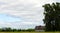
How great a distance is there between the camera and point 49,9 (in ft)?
195

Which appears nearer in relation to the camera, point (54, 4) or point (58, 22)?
point (58, 22)

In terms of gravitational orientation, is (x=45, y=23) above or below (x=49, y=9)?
below

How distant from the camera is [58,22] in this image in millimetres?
56156

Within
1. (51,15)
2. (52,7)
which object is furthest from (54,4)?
(51,15)

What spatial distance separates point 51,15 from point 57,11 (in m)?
2.79

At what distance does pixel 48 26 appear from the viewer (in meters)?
56.4

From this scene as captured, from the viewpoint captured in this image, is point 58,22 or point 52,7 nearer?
point 58,22

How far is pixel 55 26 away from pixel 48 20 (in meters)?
2.77

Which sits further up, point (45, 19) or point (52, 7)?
point (52, 7)

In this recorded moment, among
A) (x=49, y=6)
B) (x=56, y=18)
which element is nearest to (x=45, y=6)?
(x=49, y=6)

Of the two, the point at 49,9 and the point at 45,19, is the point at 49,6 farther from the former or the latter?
the point at 45,19

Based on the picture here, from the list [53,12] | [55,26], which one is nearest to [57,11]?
[53,12]

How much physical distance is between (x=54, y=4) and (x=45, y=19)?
707cm

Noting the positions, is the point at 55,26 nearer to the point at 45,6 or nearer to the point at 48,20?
the point at 48,20
